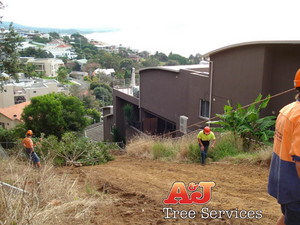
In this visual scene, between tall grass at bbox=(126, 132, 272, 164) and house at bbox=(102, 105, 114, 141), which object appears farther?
house at bbox=(102, 105, 114, 141)

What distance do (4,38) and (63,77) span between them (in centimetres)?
7840

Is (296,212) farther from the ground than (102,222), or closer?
farther from the ground

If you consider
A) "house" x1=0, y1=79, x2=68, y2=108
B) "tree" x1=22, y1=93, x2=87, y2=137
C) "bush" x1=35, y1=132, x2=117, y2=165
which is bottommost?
"house" x1=0, y1=79, x2=68, y2=108

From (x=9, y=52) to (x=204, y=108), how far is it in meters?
12.9

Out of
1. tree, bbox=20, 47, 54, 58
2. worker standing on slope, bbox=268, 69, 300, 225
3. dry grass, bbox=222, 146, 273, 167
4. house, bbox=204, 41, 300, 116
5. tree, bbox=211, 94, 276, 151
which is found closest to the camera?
worker standing on slope, bbox=268, 69, 300, 225

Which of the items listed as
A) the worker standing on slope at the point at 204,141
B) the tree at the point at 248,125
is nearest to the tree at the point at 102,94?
the tree at the point at 248,125

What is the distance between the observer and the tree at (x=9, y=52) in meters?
19.1

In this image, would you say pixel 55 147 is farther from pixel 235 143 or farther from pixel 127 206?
pixel 127 206

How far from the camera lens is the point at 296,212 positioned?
8.95 ft

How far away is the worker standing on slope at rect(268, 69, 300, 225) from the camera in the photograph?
260 cm

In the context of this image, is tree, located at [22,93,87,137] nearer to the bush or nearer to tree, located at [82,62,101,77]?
the bush

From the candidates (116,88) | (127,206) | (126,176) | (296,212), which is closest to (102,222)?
(127,206)

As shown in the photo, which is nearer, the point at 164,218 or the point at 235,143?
the point at 164,218

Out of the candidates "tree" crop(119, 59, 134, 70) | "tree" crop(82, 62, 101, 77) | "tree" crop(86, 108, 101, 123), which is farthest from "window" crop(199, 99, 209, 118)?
"tree" crop(82, 62, 101, 77)
